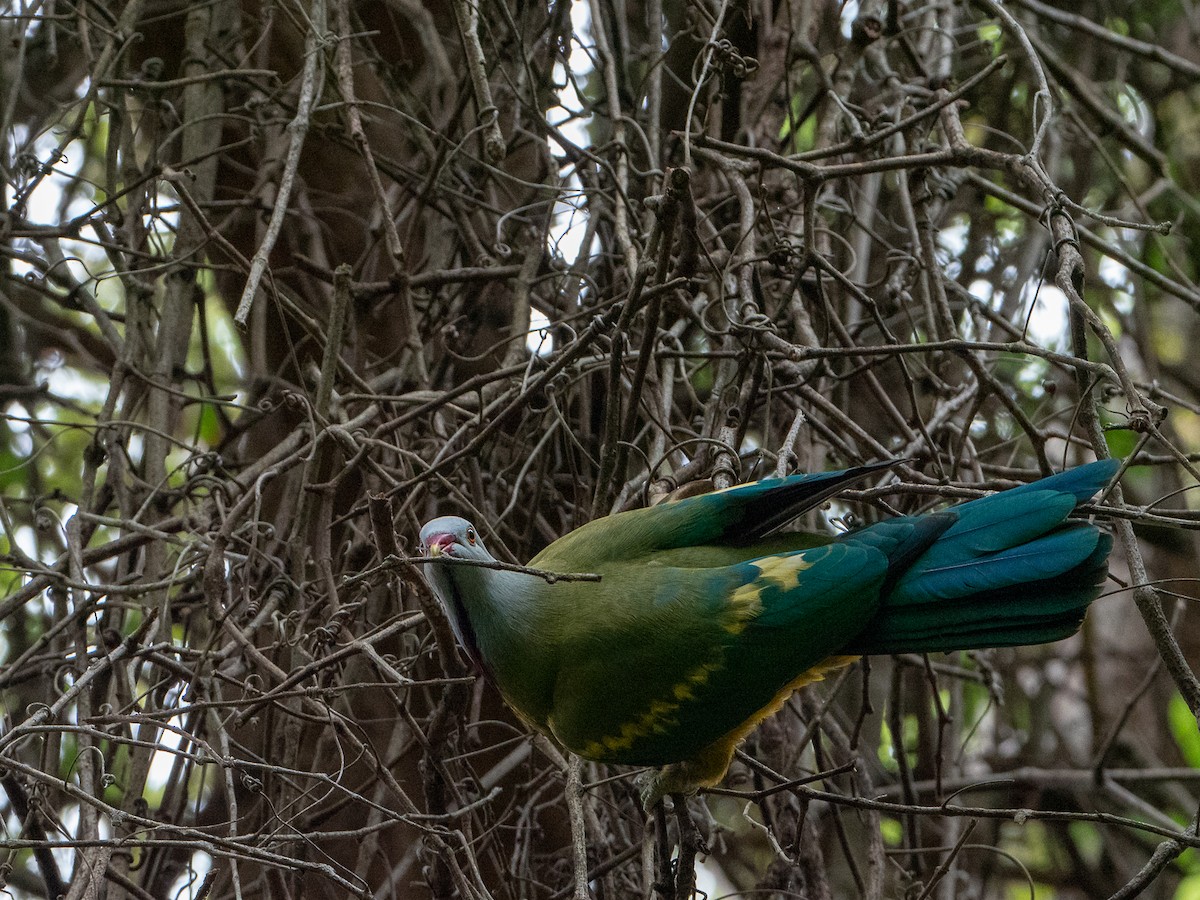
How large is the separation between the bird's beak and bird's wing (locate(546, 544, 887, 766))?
35 centimetres

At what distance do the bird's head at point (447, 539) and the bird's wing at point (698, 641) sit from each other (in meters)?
0.29

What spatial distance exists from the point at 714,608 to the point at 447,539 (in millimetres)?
580

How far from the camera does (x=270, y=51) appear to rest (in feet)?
13.4

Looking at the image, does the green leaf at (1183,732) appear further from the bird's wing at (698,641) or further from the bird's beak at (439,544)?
the bird's beak at (439,544)

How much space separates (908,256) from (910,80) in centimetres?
101

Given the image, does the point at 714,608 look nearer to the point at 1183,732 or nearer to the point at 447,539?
the point at 447,539

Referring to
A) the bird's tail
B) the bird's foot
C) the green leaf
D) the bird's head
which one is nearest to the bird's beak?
the bird's head

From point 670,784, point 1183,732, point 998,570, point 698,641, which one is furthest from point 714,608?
point 1183,732

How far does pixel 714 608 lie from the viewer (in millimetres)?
2408

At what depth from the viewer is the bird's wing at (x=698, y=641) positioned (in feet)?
7.80

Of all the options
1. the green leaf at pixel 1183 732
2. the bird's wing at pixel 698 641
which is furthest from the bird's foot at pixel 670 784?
the green leaf at pixel 1183 732

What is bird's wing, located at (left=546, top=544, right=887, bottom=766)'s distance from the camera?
238 centimetres

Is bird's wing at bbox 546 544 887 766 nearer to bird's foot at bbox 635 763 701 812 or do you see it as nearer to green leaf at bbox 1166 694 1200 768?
bird's foot at bbox 635 763 701 812

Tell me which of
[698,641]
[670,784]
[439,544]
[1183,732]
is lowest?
[1183,732]
